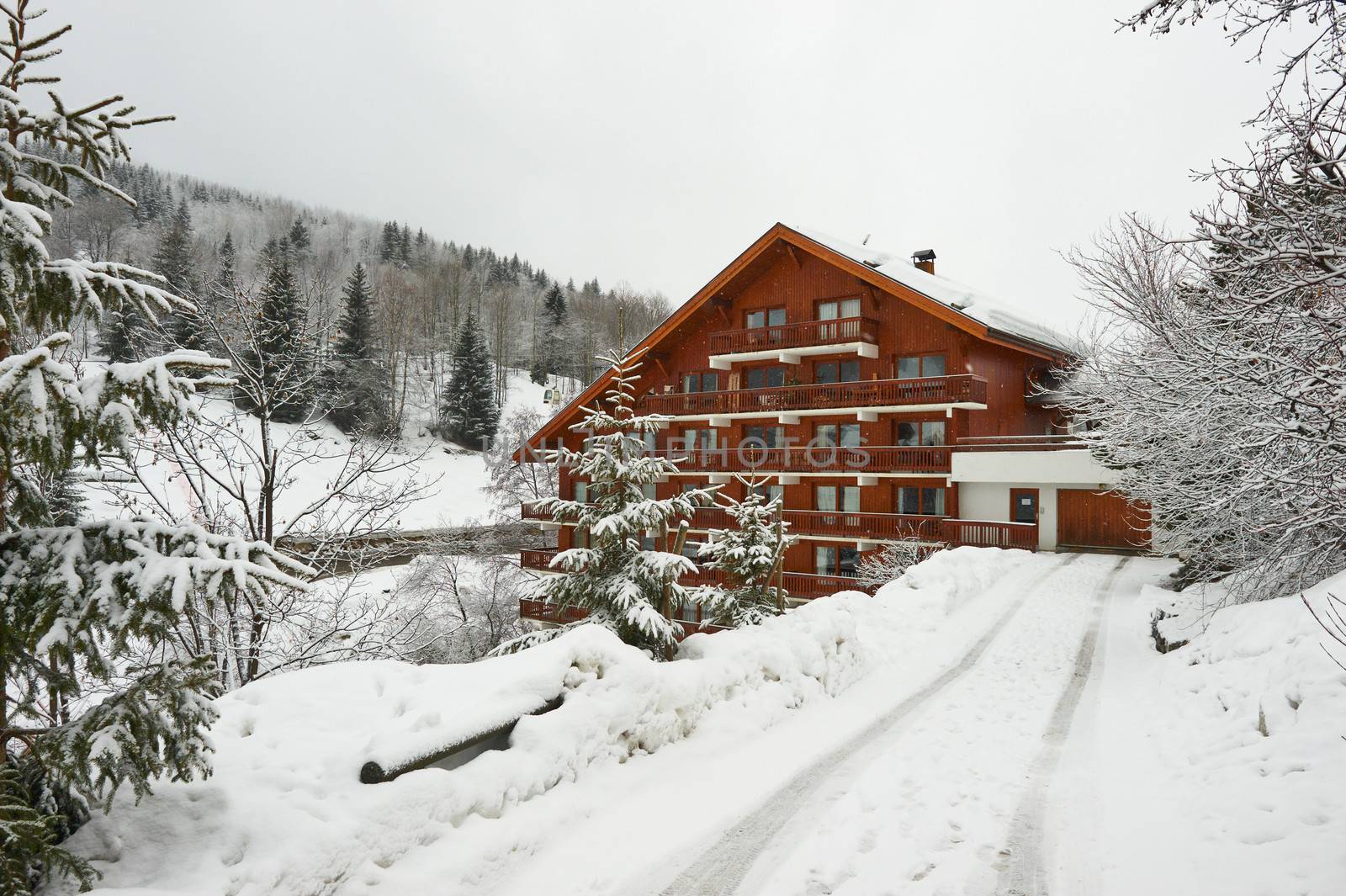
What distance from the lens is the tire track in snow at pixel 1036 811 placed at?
4980 mm

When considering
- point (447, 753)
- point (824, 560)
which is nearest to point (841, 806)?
point (447, 753)

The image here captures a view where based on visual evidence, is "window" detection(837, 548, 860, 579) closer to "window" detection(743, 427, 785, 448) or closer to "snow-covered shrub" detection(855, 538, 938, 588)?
"snow-covered shrub" detection(855, 538, 938, 588)

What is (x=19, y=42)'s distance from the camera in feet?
11.5

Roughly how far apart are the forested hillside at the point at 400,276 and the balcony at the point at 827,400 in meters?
10.8

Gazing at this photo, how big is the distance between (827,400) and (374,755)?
2353cm

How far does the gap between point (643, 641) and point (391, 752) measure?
4926 mm

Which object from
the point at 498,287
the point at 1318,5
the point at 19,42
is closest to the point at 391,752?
the point at 19,42

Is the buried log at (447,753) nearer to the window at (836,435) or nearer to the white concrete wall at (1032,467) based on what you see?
the white concrete wall at (1032,467)

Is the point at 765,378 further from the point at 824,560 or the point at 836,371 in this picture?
the point at 824,560

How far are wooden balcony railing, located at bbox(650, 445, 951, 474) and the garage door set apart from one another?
529 cm

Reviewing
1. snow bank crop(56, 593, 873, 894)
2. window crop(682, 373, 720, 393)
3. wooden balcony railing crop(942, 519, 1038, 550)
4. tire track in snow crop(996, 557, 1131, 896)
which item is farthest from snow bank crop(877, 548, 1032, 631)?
window crop(682, 373, 720, 393)

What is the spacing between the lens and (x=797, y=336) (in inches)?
1088

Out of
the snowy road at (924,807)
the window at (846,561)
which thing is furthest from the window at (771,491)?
the snowy road at (924,807)

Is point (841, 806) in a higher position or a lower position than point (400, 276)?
lower
